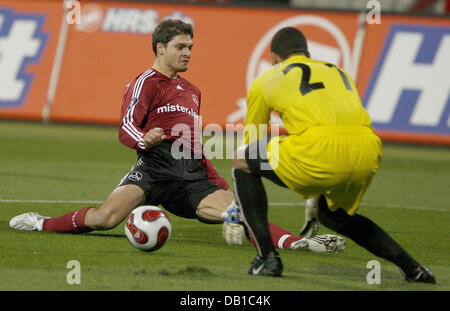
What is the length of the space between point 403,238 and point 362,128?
2634 millimetres

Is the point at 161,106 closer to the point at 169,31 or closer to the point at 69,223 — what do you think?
the point at 169,31

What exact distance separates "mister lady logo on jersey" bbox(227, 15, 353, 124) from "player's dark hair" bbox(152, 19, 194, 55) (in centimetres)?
891

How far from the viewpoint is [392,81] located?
54.6ft

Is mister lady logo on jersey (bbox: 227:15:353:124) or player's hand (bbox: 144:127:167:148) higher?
mister lady logo on jersey (bbox: 227:15:353:124)

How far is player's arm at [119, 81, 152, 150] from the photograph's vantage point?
7.57m

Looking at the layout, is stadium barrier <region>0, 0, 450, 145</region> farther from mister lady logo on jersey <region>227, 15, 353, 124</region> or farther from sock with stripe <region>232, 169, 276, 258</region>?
sock with stripe <region>232, 169, 276, 258</region>

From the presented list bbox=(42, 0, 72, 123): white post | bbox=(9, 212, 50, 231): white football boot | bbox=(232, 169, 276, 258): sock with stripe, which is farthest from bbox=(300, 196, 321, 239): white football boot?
bbox=(42, 0, 72, 123): white post

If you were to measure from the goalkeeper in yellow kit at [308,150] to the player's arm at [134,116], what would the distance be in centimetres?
140

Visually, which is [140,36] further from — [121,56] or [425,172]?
[425,172]

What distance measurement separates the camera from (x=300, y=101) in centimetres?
614

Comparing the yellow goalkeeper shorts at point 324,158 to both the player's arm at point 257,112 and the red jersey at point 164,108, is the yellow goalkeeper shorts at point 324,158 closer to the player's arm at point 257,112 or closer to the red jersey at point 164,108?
the player's arm at point 257,112

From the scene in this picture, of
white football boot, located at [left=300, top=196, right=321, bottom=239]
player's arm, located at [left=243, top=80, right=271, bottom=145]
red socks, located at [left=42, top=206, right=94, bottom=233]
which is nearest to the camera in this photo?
player's arm, located at [left=243, top=80, right=271, bottom=145]

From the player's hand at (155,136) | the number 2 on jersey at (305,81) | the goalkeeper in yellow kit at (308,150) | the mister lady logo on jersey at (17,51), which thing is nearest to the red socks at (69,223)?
the player's hand at (155,136)

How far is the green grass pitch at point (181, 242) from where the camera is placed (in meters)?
6.04
